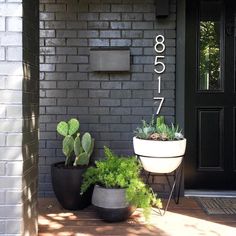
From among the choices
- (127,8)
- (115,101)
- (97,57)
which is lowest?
(115,101)

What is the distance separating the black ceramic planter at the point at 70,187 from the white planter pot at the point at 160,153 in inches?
22.1

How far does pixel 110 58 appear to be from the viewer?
390 cm

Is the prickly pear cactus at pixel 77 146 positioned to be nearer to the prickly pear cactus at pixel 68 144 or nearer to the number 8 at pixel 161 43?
the prickly pear cactus at pixel 68 144

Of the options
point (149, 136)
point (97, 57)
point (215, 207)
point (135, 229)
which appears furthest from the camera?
point (97, 57)

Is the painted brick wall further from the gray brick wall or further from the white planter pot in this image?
the gray brick wall

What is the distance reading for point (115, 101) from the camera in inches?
158

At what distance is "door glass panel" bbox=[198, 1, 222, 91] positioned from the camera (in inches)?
162

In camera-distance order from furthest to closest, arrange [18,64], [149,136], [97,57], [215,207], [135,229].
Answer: [97,57]
[215,207]
[149,136]
[135,229]
[18,64]

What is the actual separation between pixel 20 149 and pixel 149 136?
1282 millimetres

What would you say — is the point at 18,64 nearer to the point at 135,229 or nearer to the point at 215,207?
the point at 135,229

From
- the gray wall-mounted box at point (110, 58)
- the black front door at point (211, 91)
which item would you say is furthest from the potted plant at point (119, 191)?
the black front door at point (211, 91)

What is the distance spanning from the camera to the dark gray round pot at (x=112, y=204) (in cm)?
312

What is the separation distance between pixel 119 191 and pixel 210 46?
1.91 m

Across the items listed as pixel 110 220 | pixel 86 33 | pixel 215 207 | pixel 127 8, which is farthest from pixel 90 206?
pixel 127 8
